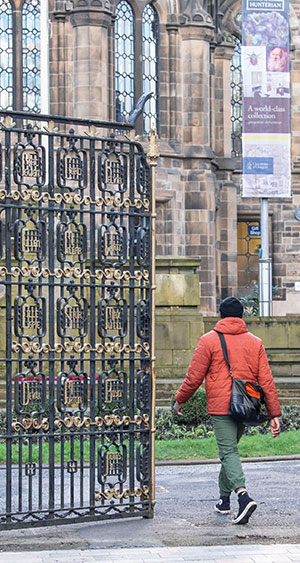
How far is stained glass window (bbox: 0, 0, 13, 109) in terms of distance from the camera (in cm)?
3084

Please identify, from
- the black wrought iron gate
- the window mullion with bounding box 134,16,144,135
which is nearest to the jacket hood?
the black wrought iron gate

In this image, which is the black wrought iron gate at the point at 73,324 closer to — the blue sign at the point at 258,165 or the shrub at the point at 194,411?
the shrub at the point at 194,411

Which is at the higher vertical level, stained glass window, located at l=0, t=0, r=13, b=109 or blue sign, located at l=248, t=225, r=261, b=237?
stained glass window, located at l=0, t=0, r=13, b=109

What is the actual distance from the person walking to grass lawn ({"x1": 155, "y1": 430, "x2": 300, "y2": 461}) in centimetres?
390

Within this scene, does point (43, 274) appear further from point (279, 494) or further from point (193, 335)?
point (193, 335)

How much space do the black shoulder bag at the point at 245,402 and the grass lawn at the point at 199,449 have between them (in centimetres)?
401

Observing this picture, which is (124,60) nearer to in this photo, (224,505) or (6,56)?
(6,56)

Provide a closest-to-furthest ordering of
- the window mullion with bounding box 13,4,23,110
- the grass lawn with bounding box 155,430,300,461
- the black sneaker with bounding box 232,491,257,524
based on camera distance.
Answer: the black sneaker with bounding box 232,491,257,524 → the grass lawn with bounding box 155,430,300,461 → the window mullion with bounding box 13,4,23,110

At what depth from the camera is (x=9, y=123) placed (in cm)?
962

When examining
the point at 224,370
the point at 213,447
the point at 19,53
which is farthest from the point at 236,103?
the point at 224,370

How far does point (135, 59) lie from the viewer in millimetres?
31547

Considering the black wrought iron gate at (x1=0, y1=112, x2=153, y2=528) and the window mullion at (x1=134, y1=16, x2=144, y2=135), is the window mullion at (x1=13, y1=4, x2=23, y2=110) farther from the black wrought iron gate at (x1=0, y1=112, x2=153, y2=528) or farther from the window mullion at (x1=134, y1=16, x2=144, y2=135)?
the black wrought iron gate at (x1=0, y1=112, x2=153, y2=528)

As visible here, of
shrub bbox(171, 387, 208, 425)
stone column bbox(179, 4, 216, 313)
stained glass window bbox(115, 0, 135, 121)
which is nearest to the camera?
shrub bbox(171, 387, 208, 425)

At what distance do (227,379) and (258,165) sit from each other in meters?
17.8
